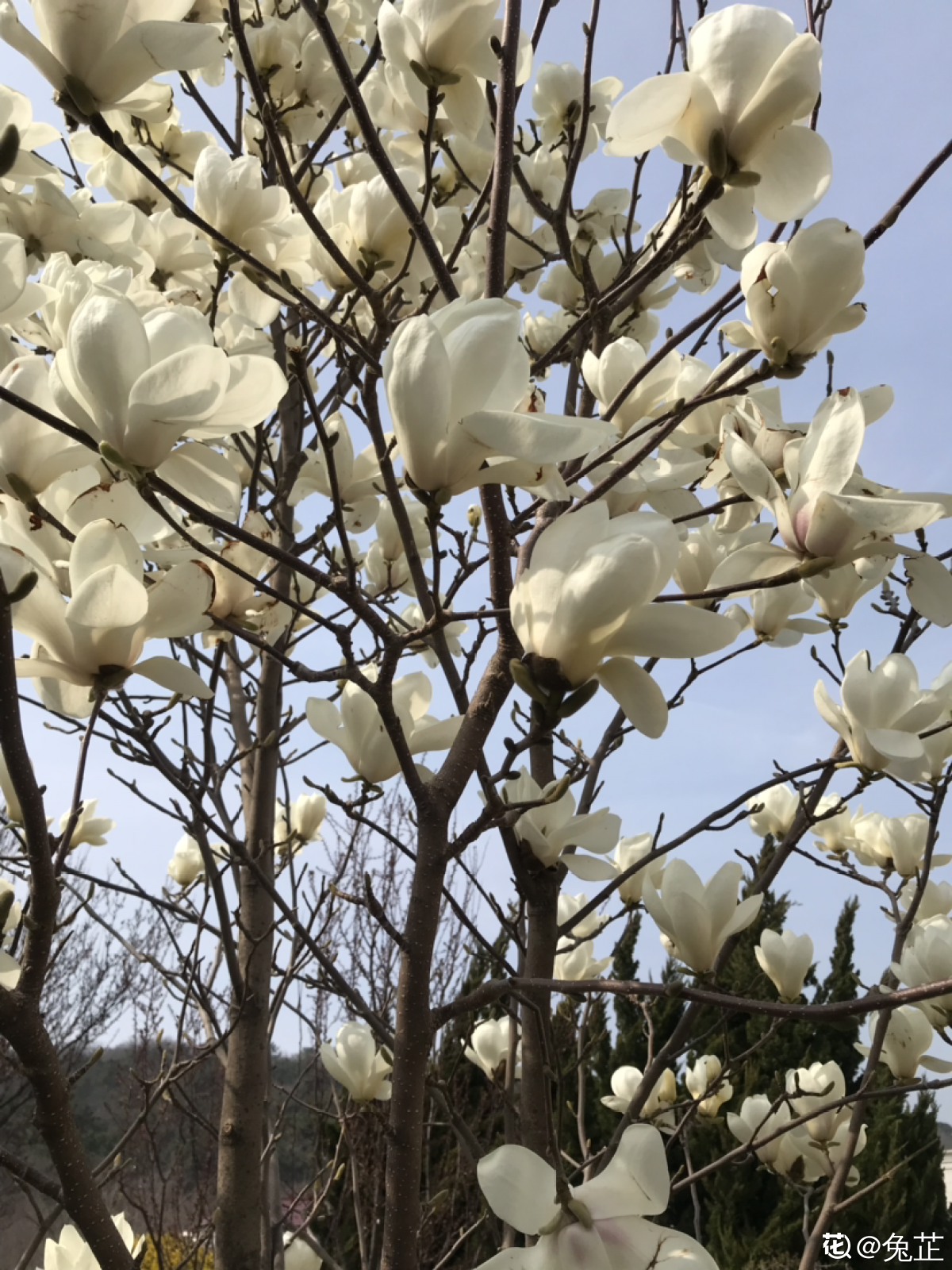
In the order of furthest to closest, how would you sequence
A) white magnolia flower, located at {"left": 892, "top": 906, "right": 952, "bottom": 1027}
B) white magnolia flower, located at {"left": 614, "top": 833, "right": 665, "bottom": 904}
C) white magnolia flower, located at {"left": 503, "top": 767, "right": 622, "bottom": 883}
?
white magnolia flower, located at {"left": 892, "top": 906, "right": 952, "bottom": 1027} < white magnolia flower, located at {"left": 614, "top": 833, "right": 665, "bottom": 904} < white magnolia flower, located at {"left": 503, "top": 767, "right": 622, "bottom": 883}

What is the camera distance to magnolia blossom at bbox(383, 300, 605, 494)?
61 cm

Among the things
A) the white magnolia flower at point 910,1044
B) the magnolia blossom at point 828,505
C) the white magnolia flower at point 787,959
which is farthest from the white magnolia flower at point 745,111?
the white magnolia flower at point 910,1044

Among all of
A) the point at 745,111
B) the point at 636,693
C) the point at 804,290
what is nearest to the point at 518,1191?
the point at 636,693

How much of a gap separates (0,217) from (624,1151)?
1.28 m

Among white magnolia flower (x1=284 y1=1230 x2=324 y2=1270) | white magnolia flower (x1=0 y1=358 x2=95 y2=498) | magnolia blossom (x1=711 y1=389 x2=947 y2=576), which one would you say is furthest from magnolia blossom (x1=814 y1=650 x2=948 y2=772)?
white magnolia flower (x1=284 y1=1230 x2=324 y2=1270)

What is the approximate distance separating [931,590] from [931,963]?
43.6 inches

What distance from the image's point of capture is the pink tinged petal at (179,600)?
0.71 m

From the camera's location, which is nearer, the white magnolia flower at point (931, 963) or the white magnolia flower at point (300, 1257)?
the white magnolia flower at point (931, 963)

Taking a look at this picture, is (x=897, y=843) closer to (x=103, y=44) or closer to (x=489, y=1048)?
(x=489, y=1048)

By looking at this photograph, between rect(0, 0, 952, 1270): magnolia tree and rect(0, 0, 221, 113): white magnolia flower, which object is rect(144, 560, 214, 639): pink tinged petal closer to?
rect(0, 0, 952, 1270): magnolia tree

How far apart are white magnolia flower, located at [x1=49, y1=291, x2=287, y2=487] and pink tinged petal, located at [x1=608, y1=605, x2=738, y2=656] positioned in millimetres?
314

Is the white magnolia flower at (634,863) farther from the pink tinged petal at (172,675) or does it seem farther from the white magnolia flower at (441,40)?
the white magnolia flower at (441,40)

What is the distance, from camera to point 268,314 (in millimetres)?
1437

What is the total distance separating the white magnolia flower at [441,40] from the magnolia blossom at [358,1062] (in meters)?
1.42
